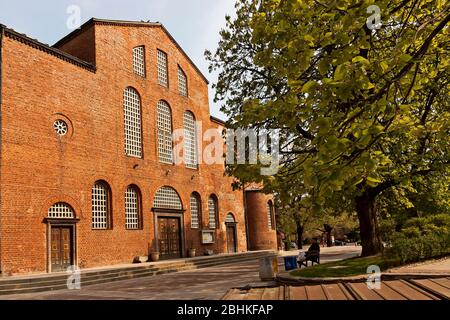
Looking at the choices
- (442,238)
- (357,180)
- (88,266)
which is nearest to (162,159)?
(88,266)

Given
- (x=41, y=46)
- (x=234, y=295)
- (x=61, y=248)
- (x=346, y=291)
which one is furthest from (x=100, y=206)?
(x=346, y=291)

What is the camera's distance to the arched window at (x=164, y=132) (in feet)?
94.2

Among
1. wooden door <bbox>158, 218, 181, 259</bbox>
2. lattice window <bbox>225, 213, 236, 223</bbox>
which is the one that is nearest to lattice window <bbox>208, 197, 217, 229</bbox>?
lattice window <bbox>225, 213, 236, 223</bbox>

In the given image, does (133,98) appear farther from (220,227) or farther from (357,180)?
(357,180)

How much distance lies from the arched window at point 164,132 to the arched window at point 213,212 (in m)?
6.10

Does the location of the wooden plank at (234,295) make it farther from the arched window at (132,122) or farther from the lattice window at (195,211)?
the lattice window at (195,211)

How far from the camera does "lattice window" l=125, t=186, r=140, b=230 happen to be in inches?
984

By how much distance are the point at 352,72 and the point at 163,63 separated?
89.8 ft

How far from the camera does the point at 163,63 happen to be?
30.7 m

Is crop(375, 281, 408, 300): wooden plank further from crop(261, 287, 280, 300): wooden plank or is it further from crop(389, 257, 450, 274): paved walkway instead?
crop(389, 257, 450, 274): paved walkway

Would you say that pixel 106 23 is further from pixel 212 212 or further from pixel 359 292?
pixel 359 292

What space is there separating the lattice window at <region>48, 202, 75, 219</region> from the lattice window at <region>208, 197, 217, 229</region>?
1405 cm
